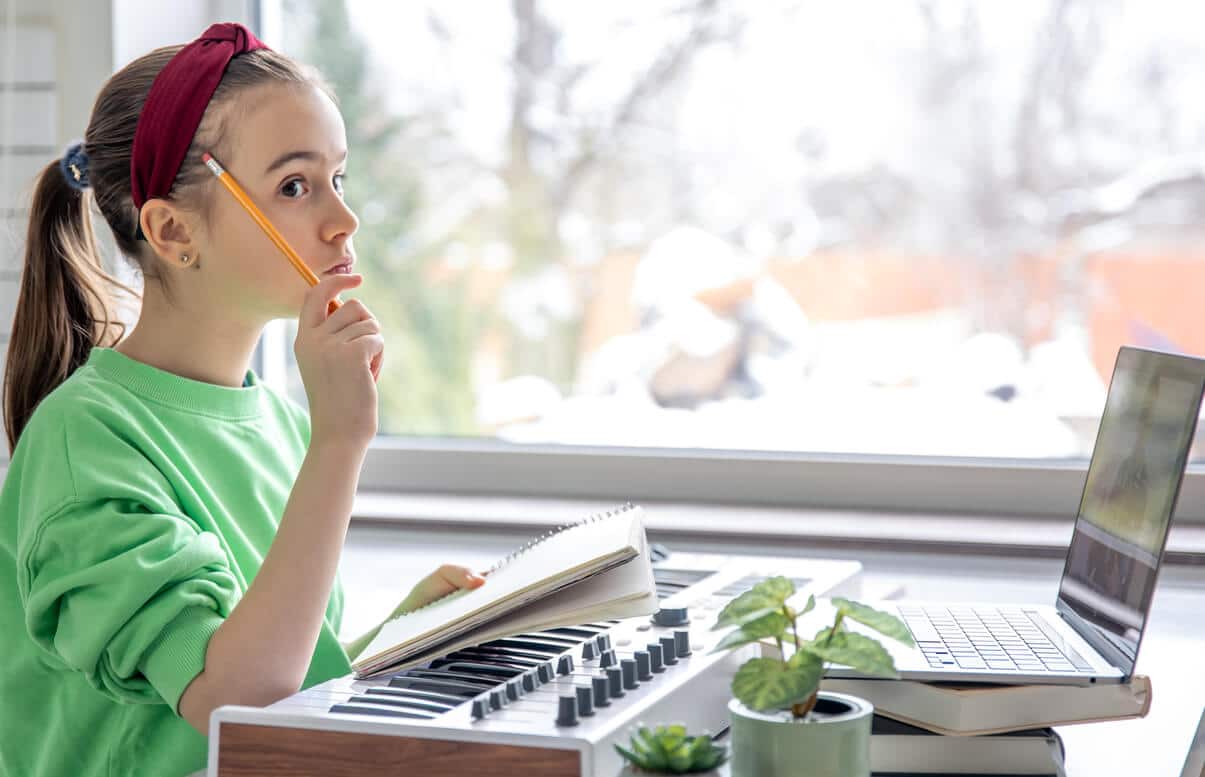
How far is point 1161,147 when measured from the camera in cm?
175

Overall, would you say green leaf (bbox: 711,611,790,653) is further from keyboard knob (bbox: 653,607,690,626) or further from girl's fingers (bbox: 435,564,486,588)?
girl's fingers (bbox: 435,564,486,588)

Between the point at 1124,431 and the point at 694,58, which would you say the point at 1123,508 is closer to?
the point at 1124,431

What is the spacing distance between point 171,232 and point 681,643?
1.77 ft

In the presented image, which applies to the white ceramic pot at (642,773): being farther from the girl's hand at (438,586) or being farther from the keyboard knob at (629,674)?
the girl's hand at (438,586)

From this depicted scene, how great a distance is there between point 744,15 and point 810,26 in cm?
9

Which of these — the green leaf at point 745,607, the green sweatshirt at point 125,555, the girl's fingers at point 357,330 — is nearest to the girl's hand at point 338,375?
the girl's fingers at point 357,330

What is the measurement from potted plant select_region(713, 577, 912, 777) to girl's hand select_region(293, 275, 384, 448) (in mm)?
360

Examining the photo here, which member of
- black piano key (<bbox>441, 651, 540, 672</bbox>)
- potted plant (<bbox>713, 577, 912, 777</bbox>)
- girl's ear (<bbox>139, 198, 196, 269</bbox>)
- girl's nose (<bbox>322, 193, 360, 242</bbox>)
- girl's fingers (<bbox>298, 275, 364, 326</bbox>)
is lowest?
black piano key (<bbox>441, 651, 540, 672</bbox>)

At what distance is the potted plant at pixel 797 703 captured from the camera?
694 mm

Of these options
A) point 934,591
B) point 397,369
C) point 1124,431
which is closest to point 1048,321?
point 934,591

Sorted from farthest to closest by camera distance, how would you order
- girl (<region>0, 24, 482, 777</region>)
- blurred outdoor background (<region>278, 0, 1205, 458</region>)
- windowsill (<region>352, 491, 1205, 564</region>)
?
blurred outdoor background (<region>278, 0, 1205, 458</region>), windowsill (<region>352, 491, 1205, 564</region>), girl (<region>0, 24, 482, 777</region>)

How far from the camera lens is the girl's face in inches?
41.9

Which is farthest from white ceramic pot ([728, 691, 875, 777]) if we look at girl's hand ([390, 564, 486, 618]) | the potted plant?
girl's hand ([390, 564, 486, 618])

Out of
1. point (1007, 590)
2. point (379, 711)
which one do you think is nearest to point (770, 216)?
point (1007, 590)
